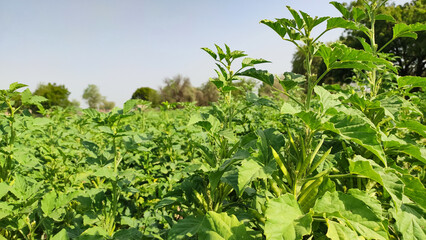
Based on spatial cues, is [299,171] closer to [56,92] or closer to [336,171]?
[336,171]

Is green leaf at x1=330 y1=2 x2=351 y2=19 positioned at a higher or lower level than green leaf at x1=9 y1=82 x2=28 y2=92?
higher

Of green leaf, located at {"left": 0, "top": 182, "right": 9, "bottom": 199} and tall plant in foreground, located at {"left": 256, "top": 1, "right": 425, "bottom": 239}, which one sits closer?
tall plant in foreground, located at {"left": 256, "top": 1, "right": 425, "bottom": 239}

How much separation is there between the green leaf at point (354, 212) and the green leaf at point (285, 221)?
0.09 metres

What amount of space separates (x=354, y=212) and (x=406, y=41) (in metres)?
29.2

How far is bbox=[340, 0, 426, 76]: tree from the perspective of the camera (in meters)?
22.4

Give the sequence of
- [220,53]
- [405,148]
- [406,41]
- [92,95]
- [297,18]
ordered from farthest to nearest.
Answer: [92,95] → [406,41] → [220,53] → [405,148] → [297,18]

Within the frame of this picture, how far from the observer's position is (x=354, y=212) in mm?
930

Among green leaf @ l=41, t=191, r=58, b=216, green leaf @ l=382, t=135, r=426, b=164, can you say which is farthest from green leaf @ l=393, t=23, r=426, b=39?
green leaf @ l=41, t=191, r=58, b=216

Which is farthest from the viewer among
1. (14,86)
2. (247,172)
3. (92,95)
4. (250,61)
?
(92,95)

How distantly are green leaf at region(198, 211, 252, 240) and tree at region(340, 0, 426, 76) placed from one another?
26073 mm

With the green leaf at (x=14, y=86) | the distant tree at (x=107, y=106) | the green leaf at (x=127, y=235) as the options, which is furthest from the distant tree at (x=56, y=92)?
the green leaf at (x=127, y=235)

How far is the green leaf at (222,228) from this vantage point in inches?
37.7

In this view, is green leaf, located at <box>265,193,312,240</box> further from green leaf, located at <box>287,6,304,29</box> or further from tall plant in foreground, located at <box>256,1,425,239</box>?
green leaf, located at <box>287,6,304,29</box>

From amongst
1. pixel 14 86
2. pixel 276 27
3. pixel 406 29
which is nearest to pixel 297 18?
pixel 276 27
